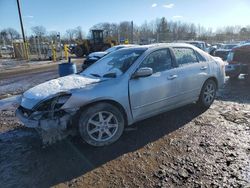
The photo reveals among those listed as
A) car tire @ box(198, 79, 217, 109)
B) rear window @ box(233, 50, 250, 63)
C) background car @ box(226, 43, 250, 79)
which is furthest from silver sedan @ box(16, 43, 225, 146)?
rear window @ box(233, 50, 250, 63)

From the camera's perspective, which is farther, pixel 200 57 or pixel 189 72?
pixel 200 57

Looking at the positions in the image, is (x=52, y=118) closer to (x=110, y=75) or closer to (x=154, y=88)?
(x=110, y=75)

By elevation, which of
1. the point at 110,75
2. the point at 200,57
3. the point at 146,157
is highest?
the point at 200,57

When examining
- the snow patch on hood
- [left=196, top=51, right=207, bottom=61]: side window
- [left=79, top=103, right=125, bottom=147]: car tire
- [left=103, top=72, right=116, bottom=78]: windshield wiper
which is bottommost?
[left=79, top=103, right=125, bottom=147]: car tire

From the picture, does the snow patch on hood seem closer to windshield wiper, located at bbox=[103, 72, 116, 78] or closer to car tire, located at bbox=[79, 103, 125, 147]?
windshield wiper, located at bbox=[103, 72, 116, 78]

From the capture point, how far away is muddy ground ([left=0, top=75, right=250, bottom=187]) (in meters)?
2.87

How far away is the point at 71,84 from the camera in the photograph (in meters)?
3.86

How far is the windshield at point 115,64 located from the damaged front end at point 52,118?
3.37 ft

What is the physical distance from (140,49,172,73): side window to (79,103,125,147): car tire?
104 centimetres

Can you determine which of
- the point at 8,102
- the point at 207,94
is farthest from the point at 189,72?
the point at 8,102

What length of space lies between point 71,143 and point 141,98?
4.78ft

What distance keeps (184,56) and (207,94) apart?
1.15m

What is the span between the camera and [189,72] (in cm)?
469

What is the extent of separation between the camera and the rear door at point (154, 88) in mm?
3898
